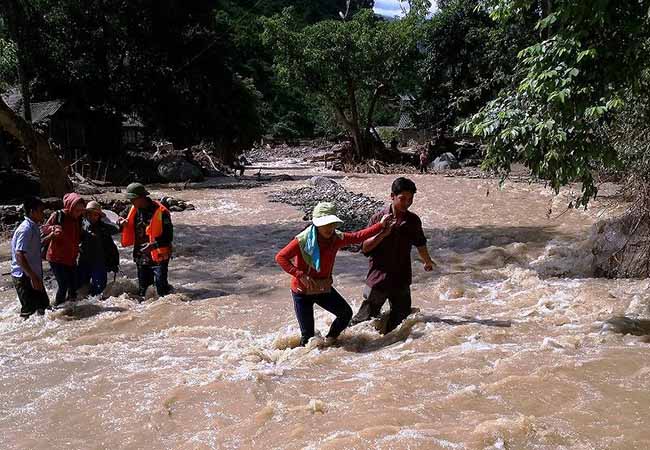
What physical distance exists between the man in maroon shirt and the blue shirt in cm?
359

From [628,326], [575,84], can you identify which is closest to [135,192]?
[575,84]

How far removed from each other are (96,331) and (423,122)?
93.4 ft

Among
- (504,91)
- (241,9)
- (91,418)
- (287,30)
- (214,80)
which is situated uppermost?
(241,9)

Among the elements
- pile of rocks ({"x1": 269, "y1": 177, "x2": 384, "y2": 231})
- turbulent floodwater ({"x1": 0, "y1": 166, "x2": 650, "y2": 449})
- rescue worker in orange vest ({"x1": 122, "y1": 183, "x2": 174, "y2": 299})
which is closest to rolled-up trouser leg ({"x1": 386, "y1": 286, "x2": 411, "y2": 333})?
turbulent floodwater ({"x1": 0, "y1": 166, "x2": 650, "y2": 449})

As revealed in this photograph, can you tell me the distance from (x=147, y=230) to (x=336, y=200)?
36.6ft

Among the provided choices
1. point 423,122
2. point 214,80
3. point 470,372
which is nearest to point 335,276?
point 470,372

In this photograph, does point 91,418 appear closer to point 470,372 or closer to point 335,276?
point 470,372

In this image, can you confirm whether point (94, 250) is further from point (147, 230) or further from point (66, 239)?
point (147, 230)

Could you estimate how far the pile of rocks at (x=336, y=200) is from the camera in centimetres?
1450

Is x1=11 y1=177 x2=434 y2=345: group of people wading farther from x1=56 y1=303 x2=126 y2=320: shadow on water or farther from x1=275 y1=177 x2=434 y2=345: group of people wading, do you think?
x1=56 y1=303 x2=126 y2=320: shadow on water

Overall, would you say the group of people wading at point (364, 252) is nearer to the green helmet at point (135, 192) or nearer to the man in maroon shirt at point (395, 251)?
the man in maroon shirt at point (395, 251)

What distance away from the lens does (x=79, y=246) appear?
7391 mm

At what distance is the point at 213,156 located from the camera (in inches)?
1227

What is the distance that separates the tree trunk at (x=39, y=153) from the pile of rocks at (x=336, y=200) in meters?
6.18
